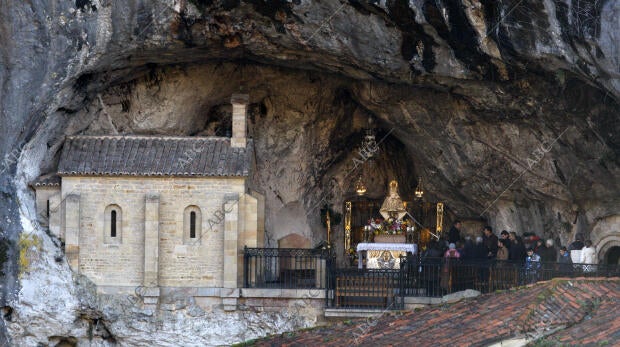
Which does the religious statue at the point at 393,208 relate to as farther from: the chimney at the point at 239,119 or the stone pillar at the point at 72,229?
the stone pillar at the point at 72,229

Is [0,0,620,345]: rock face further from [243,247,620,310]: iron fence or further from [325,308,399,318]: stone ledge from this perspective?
[325,308,399,318]: stone ledge

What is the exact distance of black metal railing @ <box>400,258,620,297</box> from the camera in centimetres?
3173

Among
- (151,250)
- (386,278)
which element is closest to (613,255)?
(386,278)

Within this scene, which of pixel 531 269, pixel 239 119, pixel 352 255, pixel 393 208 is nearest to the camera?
pixel 531 269

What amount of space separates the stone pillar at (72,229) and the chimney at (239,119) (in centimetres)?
416

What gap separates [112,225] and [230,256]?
10.2 feet

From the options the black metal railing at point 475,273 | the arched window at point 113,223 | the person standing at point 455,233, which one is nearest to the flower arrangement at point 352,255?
the person standing at point 455,233

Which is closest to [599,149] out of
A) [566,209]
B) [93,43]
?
[566,209]

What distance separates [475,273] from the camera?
113 ft

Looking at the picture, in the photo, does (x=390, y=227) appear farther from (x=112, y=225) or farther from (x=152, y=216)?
(x=112, y=225)

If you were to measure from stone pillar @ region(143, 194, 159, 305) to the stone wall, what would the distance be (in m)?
0.16

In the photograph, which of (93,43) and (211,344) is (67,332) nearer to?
(211,344)

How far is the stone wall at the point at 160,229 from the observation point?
1442 inches

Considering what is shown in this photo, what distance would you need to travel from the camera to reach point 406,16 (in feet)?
110
